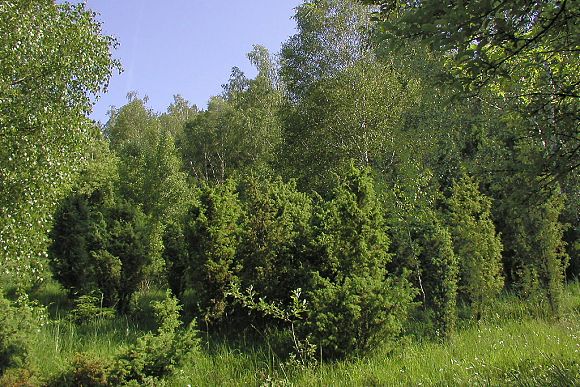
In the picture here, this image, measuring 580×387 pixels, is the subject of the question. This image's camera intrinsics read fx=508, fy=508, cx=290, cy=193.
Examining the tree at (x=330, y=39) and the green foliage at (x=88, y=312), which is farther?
the tree at (x=330, y=39)

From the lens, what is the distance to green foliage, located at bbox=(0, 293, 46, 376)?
6.79m

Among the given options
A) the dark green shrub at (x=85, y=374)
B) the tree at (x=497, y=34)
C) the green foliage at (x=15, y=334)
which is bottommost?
the dark green shrub at (x=85, y=374)

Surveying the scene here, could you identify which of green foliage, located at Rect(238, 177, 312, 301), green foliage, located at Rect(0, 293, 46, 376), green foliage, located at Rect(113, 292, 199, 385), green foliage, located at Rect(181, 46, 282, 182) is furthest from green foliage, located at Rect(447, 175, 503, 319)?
green foliage, located at Rect(181, 46, 282, 182)

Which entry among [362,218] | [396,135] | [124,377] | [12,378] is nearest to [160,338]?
[124,377]

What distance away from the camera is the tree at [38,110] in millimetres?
7406

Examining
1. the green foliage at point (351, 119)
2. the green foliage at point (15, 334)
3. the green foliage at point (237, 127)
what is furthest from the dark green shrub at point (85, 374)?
the green foliage at point (237, 127)

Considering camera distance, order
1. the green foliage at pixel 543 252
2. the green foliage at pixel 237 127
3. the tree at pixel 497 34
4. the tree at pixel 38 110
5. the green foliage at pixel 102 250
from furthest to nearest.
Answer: the green foliage at pixel 237 127 → the green foliage at pixel 102 250 → the green foliage at pixel 543 252 → the tree at pixel 38 110 → the tree at pixel 497 34

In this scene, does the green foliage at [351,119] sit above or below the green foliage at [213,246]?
above

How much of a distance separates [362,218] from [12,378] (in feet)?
16.8

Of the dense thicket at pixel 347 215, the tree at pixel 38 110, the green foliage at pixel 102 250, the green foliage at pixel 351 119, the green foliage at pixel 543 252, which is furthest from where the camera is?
the green foliage at pixel 351 119

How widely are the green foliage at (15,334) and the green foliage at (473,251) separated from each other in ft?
22.4

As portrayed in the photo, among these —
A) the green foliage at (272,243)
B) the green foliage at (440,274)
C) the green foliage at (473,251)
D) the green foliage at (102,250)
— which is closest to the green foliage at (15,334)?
the green foliage at (272,243)

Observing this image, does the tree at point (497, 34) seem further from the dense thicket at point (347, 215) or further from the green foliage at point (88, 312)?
the green foliage at point (88, 312)

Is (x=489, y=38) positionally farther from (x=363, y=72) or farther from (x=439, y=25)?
(x=363, y=72)
